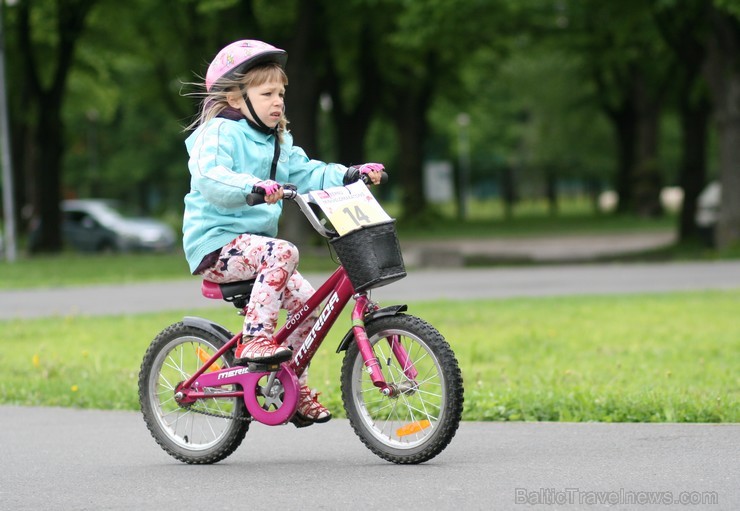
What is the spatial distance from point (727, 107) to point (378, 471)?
1984 cm

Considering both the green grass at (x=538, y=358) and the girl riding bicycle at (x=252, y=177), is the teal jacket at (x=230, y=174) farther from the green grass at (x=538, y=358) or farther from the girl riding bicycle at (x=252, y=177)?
the green grass at (x=538, y=358)

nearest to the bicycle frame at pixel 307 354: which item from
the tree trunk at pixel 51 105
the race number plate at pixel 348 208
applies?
the race number plate at pixel 348 208

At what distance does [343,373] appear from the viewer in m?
6.02

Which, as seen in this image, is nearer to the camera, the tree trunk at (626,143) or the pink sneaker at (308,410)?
the pink sneaker at (308,410)

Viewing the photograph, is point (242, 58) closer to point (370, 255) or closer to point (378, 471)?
point (370, 255)

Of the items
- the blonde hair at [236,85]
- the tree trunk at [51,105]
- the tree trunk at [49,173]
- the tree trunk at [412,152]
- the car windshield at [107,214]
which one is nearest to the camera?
the blonde hair at [236,85]

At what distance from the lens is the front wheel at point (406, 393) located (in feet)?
18.5

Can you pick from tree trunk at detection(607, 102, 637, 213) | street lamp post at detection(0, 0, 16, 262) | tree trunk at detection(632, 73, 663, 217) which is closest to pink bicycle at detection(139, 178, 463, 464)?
street lamp post at detection(0, 0, 16, 262)

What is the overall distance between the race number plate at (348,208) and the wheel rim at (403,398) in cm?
50

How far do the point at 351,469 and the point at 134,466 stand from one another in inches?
42.8

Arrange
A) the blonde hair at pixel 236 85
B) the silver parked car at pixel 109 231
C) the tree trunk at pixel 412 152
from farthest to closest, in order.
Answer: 1. the tree trunk at pixel 412 152
2. the silver parked car at pixel 109 231
3. the blonde hair at pixel 236 85

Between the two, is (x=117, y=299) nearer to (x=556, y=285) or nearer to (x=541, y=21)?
(x=556, y=285)

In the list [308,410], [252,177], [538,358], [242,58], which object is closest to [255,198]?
[252,177]

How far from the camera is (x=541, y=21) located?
3431 cm
